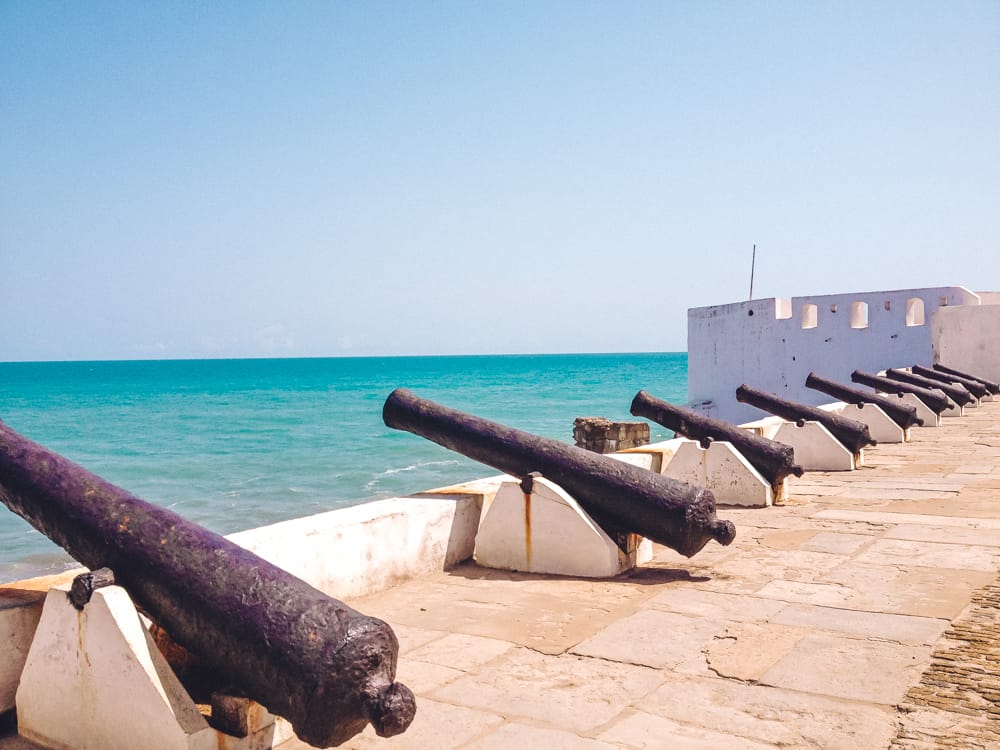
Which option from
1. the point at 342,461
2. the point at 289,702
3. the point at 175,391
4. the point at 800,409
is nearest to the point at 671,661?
the point at 289,702

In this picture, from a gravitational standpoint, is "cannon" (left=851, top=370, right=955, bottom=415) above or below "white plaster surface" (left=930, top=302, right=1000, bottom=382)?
below

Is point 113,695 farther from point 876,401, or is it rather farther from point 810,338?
point 810,338

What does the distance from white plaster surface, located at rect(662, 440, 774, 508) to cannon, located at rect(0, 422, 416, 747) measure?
449 cm

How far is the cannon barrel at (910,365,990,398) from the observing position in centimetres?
1627

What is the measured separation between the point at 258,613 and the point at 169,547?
0.40 metres

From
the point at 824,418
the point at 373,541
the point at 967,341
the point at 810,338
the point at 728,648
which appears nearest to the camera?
the point at 728,648

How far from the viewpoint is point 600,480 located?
4691mm

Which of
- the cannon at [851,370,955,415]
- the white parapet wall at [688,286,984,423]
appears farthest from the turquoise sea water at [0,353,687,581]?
the cannon at [851,370,955,415]

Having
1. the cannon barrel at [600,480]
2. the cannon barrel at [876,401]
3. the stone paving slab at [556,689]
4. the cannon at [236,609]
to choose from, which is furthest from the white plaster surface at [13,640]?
the cannon barrel at [876,401]

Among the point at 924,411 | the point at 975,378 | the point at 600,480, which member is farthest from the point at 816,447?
the point at 975,378

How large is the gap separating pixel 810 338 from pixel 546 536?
19.3 metres

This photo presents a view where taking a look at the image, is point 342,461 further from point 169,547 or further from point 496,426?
point 169,547

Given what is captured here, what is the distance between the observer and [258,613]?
2426mm

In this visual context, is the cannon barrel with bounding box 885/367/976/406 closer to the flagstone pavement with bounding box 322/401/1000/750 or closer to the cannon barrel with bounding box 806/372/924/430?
the cannon barrel with bounding box 806/372/924/430
